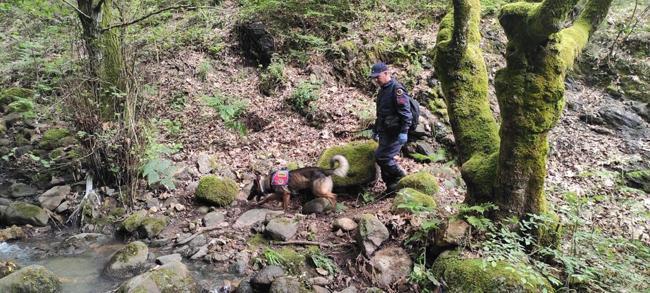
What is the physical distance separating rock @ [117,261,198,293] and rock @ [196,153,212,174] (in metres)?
3.14

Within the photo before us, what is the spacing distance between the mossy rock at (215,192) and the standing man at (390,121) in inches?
104

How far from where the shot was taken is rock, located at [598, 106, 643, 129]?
31.0 feet

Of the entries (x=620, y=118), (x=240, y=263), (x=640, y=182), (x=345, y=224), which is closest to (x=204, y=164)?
(x=240, y=263)

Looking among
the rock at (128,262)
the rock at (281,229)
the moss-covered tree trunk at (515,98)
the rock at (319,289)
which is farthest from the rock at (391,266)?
the rock at (128,262)

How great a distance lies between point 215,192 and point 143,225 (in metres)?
1.26

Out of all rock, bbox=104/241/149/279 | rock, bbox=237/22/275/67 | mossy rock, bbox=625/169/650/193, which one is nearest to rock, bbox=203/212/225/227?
rock, bbox=104/241/149/279

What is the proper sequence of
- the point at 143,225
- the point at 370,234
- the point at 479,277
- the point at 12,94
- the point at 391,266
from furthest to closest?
the point at 12,94 < the point at 143,225 < the point at 370,234 < the point at 391,266 < the point at 479,277

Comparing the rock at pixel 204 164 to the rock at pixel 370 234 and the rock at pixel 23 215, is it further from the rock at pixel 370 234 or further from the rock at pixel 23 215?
the rock at pixel 370 234

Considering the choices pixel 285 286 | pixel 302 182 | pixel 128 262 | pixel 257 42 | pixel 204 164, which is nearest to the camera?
pixel 285 286

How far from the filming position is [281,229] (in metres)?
6.17

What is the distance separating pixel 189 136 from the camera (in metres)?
9.43

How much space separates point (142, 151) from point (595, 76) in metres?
10.7

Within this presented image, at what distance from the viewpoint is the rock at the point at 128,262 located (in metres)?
5.48

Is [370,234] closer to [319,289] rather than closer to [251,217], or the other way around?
[319,289]
